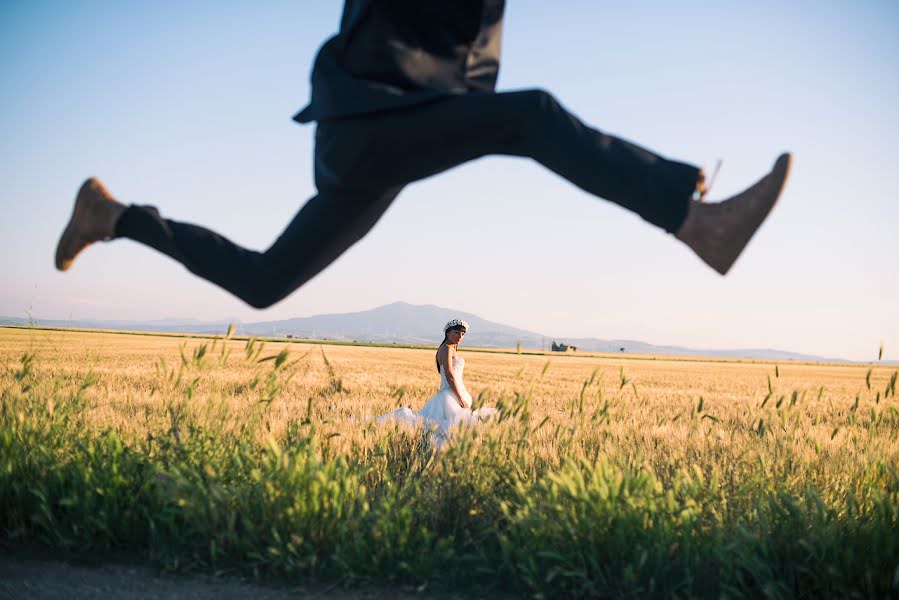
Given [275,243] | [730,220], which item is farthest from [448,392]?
[730,220]

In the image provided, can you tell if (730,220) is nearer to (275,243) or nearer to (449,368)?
(275,243)

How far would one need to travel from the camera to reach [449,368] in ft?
24.8

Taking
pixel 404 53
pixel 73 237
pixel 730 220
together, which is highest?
pixel 404 53

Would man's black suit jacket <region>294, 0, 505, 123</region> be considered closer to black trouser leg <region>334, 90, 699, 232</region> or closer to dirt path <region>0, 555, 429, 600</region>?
black trouser leg <region>334, 90, 699, 232</region>

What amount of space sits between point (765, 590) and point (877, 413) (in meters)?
1.75

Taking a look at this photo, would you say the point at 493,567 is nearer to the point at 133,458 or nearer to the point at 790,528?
the point at 790,528

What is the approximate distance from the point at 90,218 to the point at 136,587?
5.16 ft

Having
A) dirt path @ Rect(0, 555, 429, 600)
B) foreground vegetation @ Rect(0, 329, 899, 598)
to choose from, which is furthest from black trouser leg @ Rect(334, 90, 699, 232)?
dirt path @ Rect(0, 555, 429, 600)

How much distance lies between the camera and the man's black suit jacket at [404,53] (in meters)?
2.16

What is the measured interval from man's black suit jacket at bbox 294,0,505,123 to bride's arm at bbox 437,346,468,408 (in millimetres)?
5369

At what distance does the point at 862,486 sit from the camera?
11.3 ft

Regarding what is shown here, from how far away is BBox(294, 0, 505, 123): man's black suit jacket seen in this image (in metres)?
2.16

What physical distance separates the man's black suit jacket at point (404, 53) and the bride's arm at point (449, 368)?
5.37 metres

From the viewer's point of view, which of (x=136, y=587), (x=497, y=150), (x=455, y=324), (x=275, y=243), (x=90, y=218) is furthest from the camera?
(x=455, y=324)
